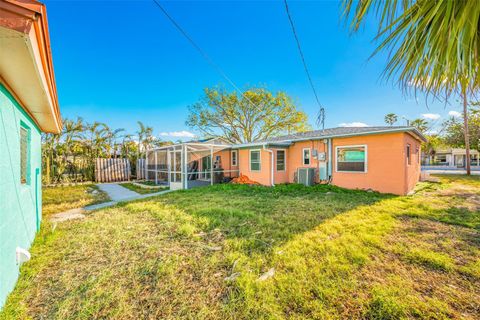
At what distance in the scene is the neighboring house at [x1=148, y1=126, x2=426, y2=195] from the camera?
820 centimetres

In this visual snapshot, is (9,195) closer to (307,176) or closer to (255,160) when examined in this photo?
(307,176)

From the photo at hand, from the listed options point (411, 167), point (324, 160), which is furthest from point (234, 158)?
point (411, 167)

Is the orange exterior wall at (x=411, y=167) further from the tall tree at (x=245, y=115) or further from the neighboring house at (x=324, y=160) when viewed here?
the tall tree at (x=245, y=115)

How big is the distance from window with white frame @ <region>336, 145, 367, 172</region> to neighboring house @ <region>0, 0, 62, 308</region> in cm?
1003

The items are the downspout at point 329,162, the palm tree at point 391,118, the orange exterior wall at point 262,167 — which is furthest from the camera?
the palm tree at point 391,118

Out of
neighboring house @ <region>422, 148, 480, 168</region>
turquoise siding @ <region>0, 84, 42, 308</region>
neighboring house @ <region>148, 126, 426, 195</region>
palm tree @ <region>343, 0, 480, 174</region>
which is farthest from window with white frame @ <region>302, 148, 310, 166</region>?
neighboring house @ <region>422, 148, 480, 168</region>

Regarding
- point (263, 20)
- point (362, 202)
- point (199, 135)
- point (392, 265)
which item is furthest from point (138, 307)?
point (199, 135)

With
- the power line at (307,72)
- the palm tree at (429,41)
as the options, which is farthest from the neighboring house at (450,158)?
the palm tree at (429,41)

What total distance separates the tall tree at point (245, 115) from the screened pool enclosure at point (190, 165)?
10.3 meters

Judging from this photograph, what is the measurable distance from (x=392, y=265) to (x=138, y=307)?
3.37 metres

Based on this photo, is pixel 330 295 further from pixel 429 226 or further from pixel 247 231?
pixel 429 226

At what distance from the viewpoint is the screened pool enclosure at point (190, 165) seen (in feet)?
36.1

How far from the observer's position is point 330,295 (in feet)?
7.48

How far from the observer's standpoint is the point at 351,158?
930 centimetres
